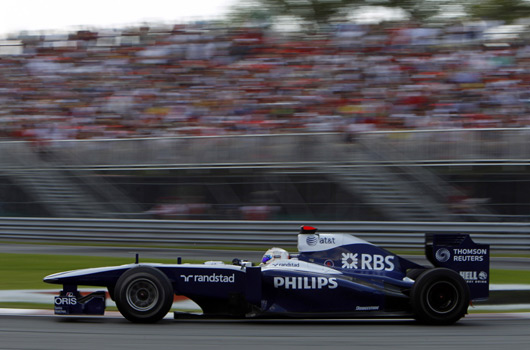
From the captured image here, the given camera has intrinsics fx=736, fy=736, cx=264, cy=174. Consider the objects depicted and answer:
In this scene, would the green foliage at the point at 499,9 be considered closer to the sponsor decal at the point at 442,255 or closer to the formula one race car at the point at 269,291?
the sponsor decal at the point at 442,255

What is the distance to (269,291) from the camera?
6.43 m

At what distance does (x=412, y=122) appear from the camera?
1315cm

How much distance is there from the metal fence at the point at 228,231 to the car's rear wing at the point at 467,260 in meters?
5.12

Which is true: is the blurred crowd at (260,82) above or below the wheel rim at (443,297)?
above

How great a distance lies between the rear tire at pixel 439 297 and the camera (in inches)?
256

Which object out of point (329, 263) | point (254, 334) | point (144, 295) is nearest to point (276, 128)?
point (329, 263)

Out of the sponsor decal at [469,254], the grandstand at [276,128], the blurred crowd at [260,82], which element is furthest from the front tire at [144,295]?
the blurred crowd at [260,82]

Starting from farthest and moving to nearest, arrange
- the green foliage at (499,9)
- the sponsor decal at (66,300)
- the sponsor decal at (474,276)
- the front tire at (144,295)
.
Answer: the green foliage at (499,9) < the sponsor decal at (474,276) < the sponsor decal at (66,300) < the front tire at (144,295)

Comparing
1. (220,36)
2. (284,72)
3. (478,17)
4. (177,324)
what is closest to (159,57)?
(220,36)

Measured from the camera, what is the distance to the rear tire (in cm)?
649

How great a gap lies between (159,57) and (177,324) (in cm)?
1088

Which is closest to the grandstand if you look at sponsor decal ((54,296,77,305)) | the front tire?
the front tire

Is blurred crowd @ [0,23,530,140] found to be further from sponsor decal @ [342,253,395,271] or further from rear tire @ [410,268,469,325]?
rear tire @ [410,268,469,325]

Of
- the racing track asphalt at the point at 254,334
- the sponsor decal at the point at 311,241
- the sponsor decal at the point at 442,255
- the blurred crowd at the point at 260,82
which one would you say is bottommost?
the racing track asphalt at the point at 254,334
